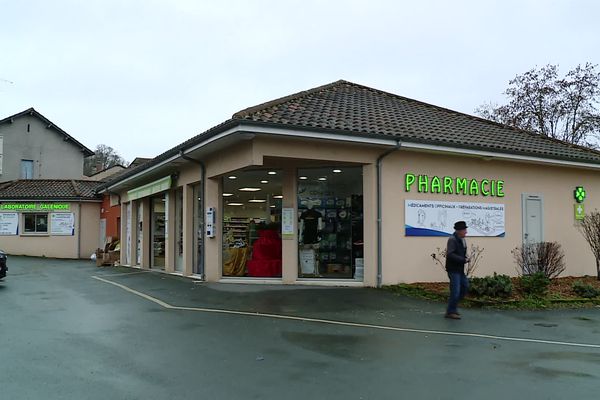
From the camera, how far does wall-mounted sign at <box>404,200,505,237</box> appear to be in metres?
13.4

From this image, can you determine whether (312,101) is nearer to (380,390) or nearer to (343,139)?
(343,139)

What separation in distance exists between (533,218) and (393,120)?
5.08 metres

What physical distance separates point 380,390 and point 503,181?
433 inches

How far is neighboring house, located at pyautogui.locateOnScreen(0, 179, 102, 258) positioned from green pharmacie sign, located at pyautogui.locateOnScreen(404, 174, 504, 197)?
2391cm

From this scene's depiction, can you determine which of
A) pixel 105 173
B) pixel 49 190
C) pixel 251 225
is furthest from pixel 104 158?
pixel 251 225

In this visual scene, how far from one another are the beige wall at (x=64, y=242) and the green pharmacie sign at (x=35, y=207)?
44cm

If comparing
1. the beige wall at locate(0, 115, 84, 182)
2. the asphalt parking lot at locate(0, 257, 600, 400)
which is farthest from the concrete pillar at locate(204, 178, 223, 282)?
the beige wall at locate(0, 115, 84, 182)

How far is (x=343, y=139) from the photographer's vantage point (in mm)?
12117

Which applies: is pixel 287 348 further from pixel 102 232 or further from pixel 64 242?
pixel 64 242

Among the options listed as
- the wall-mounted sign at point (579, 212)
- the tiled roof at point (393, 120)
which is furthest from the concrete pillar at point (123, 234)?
the wall-mounted sign at point (579, 212)

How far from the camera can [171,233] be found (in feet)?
60.3

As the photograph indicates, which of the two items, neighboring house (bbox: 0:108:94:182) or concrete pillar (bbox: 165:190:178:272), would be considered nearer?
concrete pillar (bbox: 165:190:178:272)

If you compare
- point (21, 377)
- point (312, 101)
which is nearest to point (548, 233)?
point (312, 101)

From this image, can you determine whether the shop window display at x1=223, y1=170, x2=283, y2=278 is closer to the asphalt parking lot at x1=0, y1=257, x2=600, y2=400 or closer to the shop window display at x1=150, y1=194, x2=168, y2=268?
the asphalt parking lot at x1=0, y1=257, x2=600, y2=400
